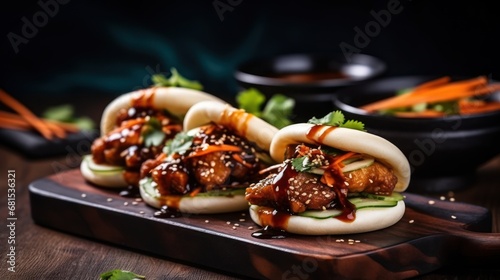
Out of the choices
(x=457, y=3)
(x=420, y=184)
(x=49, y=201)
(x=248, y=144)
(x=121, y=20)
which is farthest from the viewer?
(x=121, y=20)

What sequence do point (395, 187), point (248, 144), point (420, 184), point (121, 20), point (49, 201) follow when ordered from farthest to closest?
1. point (121, 20)
2. point (420, 184)
3. point (49, 201)
4. point (248, 144)
5. point (395, 187)

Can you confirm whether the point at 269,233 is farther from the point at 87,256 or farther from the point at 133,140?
the point at 133,140

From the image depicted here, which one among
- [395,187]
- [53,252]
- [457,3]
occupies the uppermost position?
[457,3]

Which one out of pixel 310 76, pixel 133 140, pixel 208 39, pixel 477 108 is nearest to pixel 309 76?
pixel 310 76

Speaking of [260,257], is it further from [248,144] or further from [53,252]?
[53,252]

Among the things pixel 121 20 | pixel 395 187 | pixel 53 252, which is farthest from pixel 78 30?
pixel 395 187

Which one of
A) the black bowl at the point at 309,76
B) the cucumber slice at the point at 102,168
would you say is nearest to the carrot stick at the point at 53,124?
the black bowl at the point at 309,76
